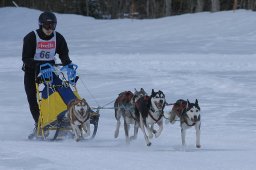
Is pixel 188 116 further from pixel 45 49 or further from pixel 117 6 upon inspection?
pixel 117 6

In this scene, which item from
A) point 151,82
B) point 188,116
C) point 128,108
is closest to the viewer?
point 188,116

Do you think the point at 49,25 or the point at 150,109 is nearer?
the point at 150,109

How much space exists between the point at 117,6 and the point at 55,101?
31.1 m

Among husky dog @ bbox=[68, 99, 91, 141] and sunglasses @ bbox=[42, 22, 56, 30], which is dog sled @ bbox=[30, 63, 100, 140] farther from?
sunglasses @ bbox=[42, 22, 56, 30]

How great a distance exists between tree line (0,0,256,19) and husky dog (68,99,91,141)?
27.8 m

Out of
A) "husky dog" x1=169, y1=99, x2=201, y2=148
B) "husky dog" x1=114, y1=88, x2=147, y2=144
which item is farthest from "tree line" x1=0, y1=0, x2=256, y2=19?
"husky dog" x1=169, y1=99, x2=201, y2=148

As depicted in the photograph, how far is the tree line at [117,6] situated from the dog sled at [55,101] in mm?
27333

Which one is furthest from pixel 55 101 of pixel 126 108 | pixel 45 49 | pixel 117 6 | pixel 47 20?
pixel 117 6

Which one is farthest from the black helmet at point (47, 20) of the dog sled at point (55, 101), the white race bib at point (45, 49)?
the dog sled at point (55, 101)

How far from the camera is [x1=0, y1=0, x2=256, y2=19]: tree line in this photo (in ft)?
118

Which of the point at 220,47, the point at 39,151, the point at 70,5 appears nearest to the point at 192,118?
the point at 39,151

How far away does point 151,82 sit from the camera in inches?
530

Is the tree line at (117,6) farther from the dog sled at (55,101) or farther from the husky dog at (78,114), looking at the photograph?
the husky dog at (78,114)

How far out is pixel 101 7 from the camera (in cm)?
3791
